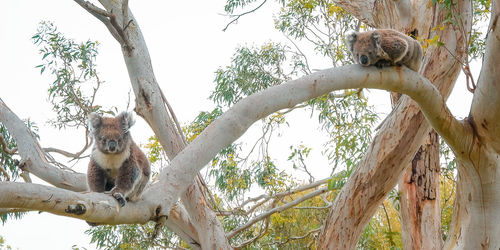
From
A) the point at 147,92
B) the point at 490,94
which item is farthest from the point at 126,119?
the point at 490,94

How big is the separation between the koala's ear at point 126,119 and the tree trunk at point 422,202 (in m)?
3.61

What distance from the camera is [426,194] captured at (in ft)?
19.2

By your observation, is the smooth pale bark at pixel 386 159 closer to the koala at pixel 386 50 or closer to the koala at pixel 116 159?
the koala at pixel 386 50

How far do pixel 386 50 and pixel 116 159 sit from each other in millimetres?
2154

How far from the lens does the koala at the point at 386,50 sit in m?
3.97

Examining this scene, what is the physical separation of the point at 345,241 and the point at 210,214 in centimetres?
133

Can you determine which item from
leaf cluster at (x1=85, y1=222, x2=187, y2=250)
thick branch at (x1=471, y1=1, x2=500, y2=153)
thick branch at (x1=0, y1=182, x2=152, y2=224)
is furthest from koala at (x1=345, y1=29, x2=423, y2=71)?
leaf cluster at (x1=85, y1=222, x2=187, y2=250)

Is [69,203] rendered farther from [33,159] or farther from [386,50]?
[386,50]

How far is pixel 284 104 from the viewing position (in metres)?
3.04

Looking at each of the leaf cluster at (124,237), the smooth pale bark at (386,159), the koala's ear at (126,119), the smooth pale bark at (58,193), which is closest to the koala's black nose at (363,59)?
the smooth pale bark at (386,159)

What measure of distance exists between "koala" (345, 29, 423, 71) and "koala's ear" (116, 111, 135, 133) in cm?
166

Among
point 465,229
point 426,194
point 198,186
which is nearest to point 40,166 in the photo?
point 198,186

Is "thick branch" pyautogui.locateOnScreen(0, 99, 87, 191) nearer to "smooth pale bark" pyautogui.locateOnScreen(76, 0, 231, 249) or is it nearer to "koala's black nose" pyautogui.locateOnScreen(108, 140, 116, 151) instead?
"smooth pale bark" pyautogui.locateOnScreen(76, 0, 231, 249)

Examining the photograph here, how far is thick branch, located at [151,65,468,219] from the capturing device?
8.56 ft
